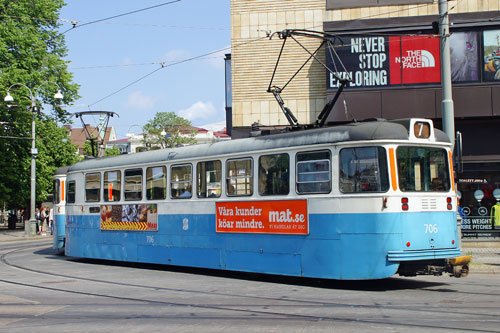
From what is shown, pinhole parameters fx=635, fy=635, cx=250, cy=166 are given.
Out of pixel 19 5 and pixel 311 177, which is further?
pixel 19 5

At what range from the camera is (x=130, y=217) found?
16.0 m

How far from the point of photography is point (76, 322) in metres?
8.35

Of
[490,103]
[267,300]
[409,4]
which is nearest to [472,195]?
[490,103]

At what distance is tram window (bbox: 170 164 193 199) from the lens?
14.1 meters

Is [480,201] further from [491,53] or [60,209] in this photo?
[60,209]

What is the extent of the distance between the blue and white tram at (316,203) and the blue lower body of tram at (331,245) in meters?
0.02

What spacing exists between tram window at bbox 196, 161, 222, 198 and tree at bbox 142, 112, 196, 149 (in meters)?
65.3

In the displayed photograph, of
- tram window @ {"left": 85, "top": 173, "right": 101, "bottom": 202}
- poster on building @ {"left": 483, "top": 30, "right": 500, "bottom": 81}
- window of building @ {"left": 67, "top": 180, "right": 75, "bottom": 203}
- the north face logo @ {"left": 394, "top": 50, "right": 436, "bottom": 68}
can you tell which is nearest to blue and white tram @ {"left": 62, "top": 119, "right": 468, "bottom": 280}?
tram window @ {"left": 85, "top": 173, "right": 101, "bottom": 202}

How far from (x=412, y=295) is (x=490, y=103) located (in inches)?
579

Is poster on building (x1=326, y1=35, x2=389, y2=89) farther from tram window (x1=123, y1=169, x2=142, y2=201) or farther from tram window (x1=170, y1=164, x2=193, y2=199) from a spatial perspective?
tram window (x1=170, y1=164, x2=193, y2=199)

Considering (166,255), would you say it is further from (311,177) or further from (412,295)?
(412,295)

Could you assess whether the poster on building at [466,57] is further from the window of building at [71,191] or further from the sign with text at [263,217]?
the window of building at [71,191]

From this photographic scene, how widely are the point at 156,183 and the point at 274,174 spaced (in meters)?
4.12

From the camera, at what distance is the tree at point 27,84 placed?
35.3 meters
